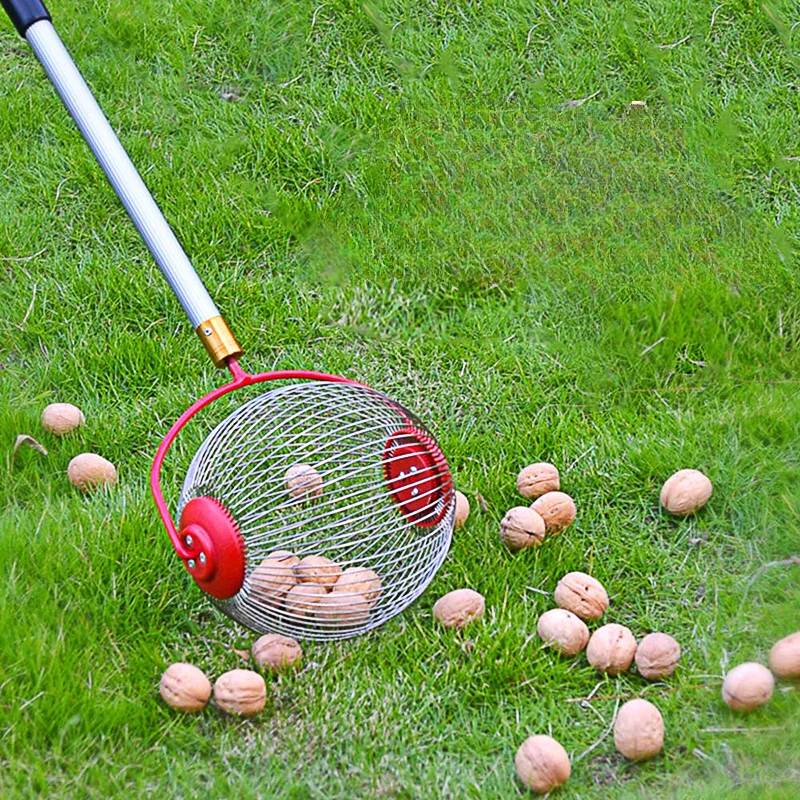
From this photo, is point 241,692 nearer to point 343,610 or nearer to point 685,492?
point 343,610

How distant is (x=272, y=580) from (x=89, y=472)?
68 centimetres

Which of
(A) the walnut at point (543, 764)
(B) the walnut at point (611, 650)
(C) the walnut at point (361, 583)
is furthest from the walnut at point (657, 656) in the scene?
(C) the walnut at point (361, 583)

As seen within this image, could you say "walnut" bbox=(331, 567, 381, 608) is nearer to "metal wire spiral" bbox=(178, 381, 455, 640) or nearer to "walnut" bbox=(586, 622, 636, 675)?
"metal wire spiral" bbox=(178, 381, 455, 640)

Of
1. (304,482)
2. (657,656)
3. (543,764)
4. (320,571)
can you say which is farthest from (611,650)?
(304,482)

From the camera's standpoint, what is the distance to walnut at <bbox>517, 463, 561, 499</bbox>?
9.09 feet

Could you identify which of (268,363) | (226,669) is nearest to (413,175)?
(268,363)

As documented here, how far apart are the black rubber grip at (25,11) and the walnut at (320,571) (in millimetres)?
1320

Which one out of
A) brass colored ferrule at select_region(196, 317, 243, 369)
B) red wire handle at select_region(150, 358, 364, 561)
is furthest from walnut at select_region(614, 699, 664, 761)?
brass colored ferrule at select_region(196, 317, 243, 369)

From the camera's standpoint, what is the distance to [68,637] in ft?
7.93

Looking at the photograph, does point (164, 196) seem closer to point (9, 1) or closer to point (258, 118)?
point (258, 118)

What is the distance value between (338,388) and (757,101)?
2082 mm

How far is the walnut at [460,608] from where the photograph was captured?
2475mm

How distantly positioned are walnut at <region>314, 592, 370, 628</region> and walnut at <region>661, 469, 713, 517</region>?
78 cm

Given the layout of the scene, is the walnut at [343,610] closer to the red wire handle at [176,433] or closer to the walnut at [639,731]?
the red wire handle at [176,433]
